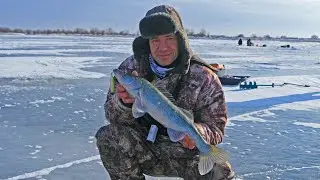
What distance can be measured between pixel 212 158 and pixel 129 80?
2.59ft

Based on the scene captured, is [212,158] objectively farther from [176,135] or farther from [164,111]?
[164,111]

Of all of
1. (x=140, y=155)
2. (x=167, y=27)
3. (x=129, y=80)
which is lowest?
(x=140, y=155)

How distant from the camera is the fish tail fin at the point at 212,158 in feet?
10.7

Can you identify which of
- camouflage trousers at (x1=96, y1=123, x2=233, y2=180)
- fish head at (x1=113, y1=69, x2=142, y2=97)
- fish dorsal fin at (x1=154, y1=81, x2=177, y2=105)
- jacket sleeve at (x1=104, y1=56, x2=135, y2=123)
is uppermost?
fish head at (x1=113, y1=69, x2=142, y2=97)

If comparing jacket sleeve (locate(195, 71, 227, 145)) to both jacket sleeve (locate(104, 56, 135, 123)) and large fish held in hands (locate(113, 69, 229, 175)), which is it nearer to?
large fish held in hands (locate(113, 69, 229, 175))

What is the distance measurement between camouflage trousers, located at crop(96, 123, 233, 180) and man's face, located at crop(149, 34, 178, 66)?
1.91ft

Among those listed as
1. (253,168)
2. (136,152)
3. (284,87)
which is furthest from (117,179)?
(284,87)

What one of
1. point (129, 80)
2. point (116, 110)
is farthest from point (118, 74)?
point (116, 110)

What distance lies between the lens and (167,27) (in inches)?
134

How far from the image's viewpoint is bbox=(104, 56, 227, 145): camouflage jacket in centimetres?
356

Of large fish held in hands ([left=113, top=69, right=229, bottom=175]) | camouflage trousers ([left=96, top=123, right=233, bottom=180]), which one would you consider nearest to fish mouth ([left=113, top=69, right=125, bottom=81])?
large fish held in hands ([left=113, top=69, right=229, bottom=175])

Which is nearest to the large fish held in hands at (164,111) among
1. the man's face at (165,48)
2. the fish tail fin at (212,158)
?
the fish tail fin at (212,158)

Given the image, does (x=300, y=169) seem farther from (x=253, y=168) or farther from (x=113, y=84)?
(x=113, y=84)

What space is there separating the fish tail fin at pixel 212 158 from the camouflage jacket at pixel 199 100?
210mm
